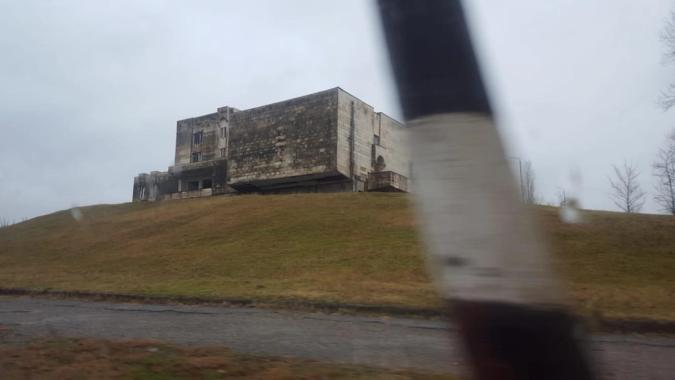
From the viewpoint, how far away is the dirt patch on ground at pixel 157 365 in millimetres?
4223

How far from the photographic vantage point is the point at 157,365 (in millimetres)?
4484

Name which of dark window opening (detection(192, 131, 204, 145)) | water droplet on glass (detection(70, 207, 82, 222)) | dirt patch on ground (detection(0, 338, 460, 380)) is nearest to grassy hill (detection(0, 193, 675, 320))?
dirt patch on ground (detection(0, 338, 460, 380))

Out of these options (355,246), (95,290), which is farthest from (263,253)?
(95,290)

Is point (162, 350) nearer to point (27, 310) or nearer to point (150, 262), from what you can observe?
point (27, 310)

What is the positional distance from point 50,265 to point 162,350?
17587mm

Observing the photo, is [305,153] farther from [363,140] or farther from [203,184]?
[203,184]

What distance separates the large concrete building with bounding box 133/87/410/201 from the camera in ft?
122

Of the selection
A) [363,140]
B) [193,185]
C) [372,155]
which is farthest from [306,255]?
[193,185]

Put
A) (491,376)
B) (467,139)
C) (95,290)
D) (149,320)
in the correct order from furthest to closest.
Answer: (95,290) < (149,320) < (467,139) < (491,376)

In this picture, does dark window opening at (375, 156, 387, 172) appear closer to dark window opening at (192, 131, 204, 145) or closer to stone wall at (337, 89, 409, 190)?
stone wall at (337, 89, 409, 190)

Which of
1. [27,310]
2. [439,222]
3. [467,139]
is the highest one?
[467,139]

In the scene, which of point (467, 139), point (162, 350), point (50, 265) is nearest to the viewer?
point (467, 139)

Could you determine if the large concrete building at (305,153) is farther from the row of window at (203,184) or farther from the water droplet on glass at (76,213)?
the water droplet on glass at (76,213)

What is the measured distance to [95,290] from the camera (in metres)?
12.9
